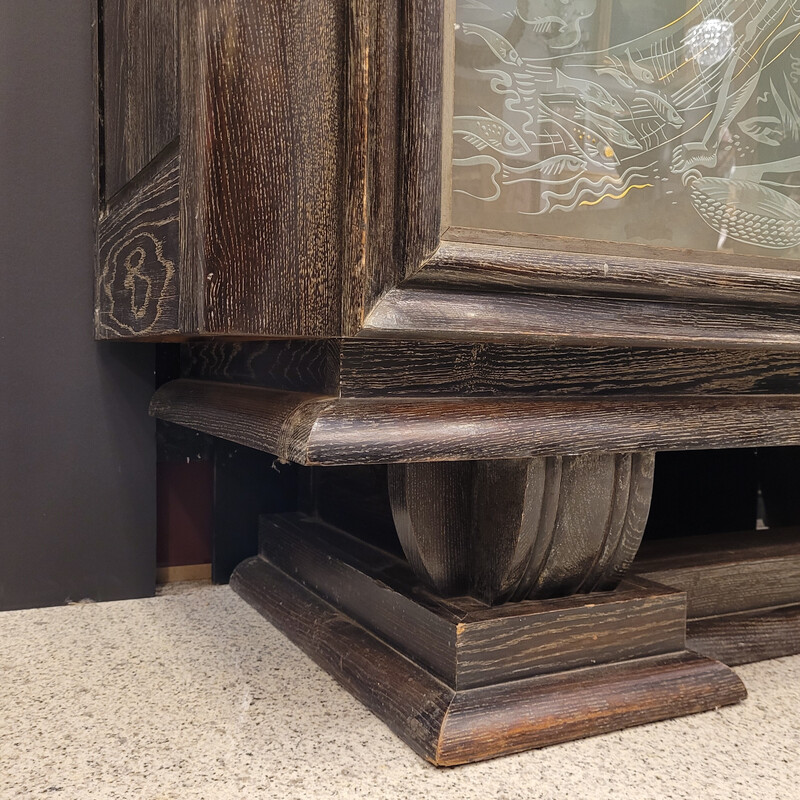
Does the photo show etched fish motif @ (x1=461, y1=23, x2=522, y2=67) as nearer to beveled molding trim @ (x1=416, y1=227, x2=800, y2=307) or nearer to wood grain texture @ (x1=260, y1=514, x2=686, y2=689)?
beveled molding trim @ (x1=416, y1=227, x2=800, y2=307)

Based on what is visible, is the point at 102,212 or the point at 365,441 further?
the point at 102,212

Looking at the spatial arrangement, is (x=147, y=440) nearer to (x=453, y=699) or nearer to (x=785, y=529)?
(x=453, y=699)

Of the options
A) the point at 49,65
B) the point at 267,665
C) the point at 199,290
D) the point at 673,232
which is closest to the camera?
the point at 199,290

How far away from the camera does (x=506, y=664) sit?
1.93 feet

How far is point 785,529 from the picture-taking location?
0.94m

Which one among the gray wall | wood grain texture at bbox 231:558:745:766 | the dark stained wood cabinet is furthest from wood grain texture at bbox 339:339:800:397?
the gray wall

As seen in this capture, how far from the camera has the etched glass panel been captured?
536 millimetres

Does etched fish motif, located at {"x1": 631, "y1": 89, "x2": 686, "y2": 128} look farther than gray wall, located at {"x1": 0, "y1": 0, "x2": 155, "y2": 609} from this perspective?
No

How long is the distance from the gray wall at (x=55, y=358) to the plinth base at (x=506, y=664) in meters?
0.34

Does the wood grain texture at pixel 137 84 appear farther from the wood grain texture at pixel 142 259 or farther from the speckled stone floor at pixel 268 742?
the speckled stone floor at pixel 268 742

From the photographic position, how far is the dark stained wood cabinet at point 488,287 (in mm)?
511

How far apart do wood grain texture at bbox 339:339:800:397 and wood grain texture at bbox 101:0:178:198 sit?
225mm

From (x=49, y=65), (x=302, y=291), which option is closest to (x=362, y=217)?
(x=302, y=291)

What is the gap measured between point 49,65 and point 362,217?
56 cm
